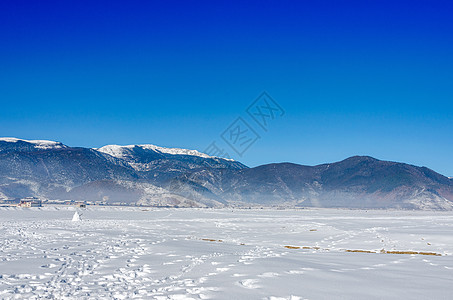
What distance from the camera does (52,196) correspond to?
581ft

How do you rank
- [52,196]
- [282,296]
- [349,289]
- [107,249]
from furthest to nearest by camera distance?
[52,196] → [107,249] → [349,289] → [282,296]

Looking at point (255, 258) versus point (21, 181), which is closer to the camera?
point (255, 258)

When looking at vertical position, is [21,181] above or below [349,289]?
above

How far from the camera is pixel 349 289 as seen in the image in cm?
906

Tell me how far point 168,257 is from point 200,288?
5.16 metres

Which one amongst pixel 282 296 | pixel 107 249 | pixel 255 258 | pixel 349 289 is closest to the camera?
pixel 282 296

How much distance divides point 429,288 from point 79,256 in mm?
10458

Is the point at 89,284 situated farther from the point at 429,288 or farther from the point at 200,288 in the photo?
the point at 429,288

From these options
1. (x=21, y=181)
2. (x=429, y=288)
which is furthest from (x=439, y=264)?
(x=21, y=181)

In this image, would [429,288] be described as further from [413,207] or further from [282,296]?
[413,207]

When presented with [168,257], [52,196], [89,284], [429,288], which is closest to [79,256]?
[168,257]

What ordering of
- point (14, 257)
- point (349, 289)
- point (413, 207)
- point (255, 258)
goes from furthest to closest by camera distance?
point (413, 207), point (255, 258), point (14, 257), point (349, 289)

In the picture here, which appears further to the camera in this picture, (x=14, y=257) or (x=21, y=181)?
(x=21, y=181)

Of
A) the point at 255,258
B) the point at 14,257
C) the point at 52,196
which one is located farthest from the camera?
the point at 52,196
